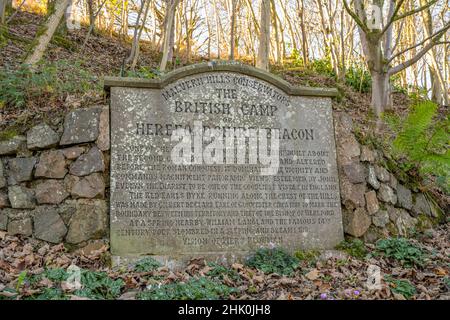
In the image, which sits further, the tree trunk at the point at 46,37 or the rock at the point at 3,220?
the tree trunk at the point at 46,37

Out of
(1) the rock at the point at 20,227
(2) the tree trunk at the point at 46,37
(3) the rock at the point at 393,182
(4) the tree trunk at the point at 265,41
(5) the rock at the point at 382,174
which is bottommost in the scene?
(1) the rock at the point at 20,227

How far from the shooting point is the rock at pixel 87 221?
4.56 m

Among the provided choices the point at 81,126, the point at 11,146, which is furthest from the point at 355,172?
the point at 11,146

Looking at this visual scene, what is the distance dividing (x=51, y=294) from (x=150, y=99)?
237cm

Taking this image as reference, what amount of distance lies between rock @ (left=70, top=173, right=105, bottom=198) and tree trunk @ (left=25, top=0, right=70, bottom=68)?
2.56 meters

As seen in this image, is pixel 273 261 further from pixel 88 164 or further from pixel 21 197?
pixel 21 197

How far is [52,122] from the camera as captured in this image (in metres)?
4.97

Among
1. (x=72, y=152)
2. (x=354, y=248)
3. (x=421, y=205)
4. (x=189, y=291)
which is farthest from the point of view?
(x=421, y=205)

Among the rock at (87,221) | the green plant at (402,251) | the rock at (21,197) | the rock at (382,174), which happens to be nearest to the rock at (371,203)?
the rock at (382,174)

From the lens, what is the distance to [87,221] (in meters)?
4.59

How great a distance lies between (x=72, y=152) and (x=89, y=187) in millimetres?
458

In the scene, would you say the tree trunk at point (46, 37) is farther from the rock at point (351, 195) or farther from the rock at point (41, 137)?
the rock at point (351, 195)

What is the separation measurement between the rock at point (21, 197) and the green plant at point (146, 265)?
136cm

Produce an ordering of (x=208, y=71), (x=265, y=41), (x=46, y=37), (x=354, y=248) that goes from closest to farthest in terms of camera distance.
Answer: (x=354, y=248)
(x=208, y=71)
(x=46, y=37)
(x=265, y=41)
